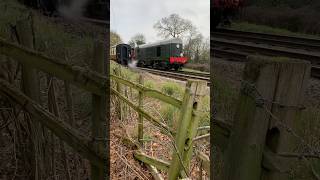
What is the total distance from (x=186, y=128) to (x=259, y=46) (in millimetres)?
587

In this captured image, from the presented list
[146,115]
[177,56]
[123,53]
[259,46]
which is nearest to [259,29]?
[259,46]

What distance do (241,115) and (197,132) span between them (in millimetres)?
1156

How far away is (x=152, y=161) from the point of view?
237 cm

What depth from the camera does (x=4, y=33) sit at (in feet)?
6.48

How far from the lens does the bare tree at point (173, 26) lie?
4.23 feet

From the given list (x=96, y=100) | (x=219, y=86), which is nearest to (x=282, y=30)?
(x=219, y=86)

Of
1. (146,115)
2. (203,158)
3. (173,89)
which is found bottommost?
(203,158)

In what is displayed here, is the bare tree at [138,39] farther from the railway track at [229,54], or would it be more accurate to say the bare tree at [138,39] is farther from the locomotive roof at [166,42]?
the railway track at [229,54]

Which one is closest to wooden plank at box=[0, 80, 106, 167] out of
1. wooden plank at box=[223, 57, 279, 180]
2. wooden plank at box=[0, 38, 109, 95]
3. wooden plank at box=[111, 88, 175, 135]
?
wooden plank at box=[0, 38, 109, 95]

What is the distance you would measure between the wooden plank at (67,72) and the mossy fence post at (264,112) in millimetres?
510

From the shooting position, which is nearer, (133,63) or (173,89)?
(133,63)

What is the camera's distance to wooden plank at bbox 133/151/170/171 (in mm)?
2257

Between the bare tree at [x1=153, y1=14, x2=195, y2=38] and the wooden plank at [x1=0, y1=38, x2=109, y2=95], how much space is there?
1.08 feet

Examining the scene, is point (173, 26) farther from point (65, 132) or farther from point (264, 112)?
point (264, 112)
